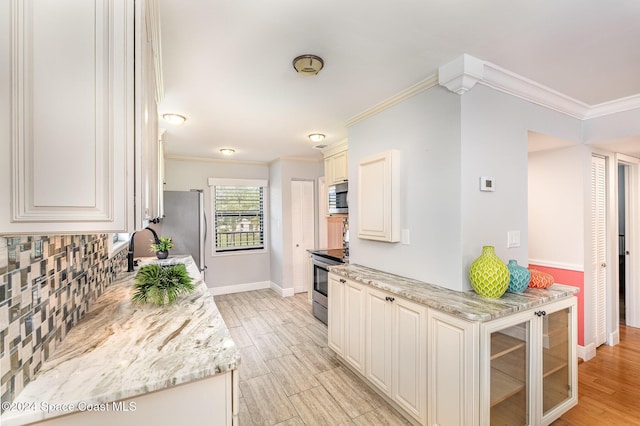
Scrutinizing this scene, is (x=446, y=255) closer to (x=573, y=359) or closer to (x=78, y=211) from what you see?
(x=573, y=359)

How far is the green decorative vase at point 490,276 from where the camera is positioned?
1737mm

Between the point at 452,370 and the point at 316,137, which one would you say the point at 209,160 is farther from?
the point at 452,370

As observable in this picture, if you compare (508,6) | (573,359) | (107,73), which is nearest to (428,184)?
(508,6)

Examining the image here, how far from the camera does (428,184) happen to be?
213 cm

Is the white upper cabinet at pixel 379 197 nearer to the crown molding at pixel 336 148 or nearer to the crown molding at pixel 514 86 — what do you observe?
the crown molding at pixel 514 86

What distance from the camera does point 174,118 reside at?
2.84 meters

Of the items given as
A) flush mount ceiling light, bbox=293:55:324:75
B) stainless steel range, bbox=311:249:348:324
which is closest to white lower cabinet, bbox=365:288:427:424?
stainless steel range, bbox=311:249:348:324

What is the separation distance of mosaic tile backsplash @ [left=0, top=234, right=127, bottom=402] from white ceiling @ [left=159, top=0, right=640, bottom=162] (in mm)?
1217

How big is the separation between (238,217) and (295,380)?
347cm

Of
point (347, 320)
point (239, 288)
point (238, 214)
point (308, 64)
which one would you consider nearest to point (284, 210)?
point (238, 214)

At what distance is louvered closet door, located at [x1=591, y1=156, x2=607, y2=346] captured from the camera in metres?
2.94

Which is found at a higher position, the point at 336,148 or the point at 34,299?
the point at 336,148

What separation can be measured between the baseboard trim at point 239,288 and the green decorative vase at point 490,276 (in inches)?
172

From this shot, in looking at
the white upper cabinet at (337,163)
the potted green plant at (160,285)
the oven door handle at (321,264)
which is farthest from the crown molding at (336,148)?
the potted green plant at (160,285)
